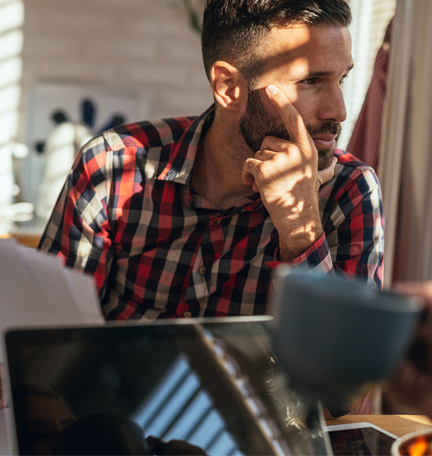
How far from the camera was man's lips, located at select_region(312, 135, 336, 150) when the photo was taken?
47.5 inches

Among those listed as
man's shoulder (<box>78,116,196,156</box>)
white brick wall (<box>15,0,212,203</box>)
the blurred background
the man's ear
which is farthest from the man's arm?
white brick wall (<box>15,0,212,203</box>)

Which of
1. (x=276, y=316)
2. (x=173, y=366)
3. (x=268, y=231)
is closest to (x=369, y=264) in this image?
(x=268, y=231)

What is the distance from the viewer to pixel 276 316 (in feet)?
1.31

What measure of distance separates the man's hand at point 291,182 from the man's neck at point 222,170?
4.9 inches

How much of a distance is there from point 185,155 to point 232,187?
122 mm

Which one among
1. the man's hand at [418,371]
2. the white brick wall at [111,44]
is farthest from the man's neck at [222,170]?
the white brick wall at [111,44]

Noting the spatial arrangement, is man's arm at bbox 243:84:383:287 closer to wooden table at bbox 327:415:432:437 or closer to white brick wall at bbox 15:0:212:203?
wooden table at bbox 327:415:432:437

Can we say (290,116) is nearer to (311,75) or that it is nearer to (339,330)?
(311,75)

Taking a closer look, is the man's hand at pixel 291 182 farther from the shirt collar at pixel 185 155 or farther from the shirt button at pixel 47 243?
the shirt button at pixel 47 243

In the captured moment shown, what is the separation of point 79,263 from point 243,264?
34cm

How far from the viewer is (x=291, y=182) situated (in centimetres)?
110

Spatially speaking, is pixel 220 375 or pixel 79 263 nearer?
pixel 220 375

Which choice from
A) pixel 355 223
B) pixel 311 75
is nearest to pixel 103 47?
pixel 311 75

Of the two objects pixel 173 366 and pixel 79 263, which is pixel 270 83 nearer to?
pixel 79 263
